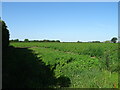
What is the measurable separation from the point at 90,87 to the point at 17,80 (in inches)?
116

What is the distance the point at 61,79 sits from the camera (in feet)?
20.1

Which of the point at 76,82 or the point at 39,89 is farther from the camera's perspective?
the point at 76,82

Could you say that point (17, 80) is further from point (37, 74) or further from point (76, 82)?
point (76, 82)

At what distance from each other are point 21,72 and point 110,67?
4.82 meters

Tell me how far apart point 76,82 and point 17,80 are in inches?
95.4

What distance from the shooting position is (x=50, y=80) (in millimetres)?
5961

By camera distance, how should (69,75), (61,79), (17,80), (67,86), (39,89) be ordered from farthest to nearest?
(69,75), (61,79), (17,80), (67,86), (39,89)

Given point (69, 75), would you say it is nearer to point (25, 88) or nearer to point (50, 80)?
point (50, 80)

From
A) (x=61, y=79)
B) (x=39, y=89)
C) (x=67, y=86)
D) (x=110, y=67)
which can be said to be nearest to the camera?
(x=39, y=89)

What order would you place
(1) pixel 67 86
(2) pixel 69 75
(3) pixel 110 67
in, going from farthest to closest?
(3) pixel 110 67, (2) pixel 69 75, (1) pixel 67 86

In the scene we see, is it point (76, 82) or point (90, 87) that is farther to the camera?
point (76, 82)

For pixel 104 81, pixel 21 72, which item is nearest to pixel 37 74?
pixel 21 72

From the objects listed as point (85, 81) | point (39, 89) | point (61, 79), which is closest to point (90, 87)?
point (85, 81)

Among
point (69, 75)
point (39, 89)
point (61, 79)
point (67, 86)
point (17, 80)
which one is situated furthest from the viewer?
point (69, 75)
